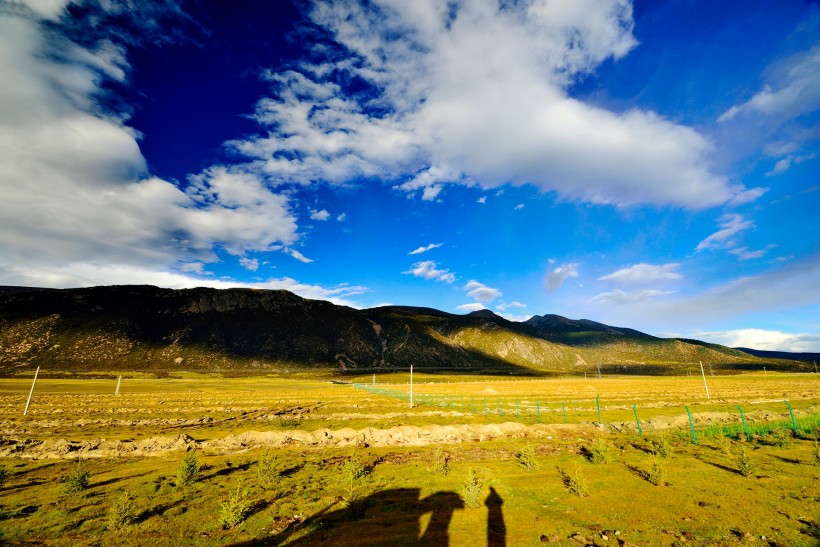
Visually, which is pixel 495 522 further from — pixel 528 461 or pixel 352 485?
pixel 528 461

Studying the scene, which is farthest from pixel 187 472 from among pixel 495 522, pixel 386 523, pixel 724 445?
pixel 724 445

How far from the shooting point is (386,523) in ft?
34.0

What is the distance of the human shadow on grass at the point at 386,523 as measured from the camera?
922 cm

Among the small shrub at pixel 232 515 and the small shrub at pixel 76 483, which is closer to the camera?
the small shrub at pixel 232 515

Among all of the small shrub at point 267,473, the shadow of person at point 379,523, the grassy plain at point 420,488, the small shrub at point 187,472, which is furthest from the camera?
the small shrub at point 267,473

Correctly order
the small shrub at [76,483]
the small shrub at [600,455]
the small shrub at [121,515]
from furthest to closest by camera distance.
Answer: the small shrub at [600,455]
the small shrub at [76,483]
the small shrub at [121,515]

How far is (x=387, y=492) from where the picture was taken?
1306cm

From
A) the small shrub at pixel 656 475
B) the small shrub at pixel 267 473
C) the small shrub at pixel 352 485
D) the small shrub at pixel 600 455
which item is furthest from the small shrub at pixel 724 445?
the small shrub at pixel 267 473

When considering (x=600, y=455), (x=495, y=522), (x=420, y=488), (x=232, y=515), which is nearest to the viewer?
(x=232, y=515)

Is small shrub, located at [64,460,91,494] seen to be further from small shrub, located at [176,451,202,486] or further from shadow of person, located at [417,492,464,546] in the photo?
shadow of person, located at [417,492,464,546]

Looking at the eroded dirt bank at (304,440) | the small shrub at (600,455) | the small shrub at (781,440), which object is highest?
the small shrub at (781,440)

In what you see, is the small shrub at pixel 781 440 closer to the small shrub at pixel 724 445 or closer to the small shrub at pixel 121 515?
the small shrub at pixel 724 445

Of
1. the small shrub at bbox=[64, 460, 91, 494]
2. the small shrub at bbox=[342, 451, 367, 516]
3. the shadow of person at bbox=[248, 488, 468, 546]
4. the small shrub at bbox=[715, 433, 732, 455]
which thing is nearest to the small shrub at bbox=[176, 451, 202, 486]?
the small shrub at bbox=[64, 460, 91, 494]

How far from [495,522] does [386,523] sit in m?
3.15
